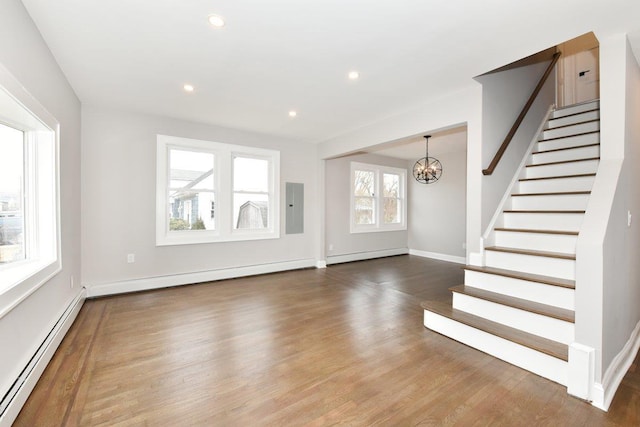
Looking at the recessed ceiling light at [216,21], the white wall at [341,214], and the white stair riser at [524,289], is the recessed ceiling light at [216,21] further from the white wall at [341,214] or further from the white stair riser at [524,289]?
the white wall at [341,214]

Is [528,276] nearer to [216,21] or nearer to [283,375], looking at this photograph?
[283,375]

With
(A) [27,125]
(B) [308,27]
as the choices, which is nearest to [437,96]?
(B) [308,27]

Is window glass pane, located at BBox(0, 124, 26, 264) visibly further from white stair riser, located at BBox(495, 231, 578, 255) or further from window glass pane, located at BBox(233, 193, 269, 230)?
white stair riser, located at BBox(495, 231, 578, 255)

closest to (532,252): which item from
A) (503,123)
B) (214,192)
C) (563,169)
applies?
(563,169)

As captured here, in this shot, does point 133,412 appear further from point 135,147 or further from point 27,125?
point 135,147

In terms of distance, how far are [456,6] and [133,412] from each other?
328 cm

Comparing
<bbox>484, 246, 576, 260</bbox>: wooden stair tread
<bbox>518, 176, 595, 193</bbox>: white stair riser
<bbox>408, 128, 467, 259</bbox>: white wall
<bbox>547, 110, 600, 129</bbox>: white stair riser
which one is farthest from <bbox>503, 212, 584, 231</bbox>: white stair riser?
<bbox>408, 128, 467, 259</bbox>: white wall

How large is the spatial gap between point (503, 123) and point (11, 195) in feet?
16.0

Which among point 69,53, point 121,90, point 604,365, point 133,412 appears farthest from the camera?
point 121,90

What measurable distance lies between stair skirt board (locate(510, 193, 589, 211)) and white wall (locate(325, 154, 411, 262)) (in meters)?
3.52

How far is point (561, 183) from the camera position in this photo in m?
3.34

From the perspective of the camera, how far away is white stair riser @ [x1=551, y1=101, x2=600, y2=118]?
4271 millimetres

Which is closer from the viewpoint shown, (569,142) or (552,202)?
(552,202)

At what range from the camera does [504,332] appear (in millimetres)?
2375
